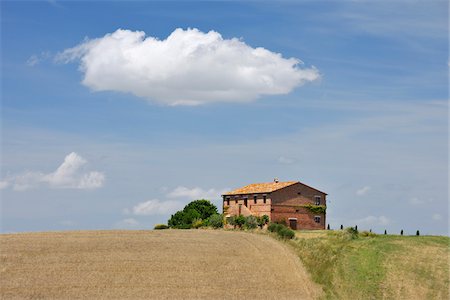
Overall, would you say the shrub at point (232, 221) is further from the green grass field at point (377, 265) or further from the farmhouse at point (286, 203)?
the green grass field at point (377, 265)

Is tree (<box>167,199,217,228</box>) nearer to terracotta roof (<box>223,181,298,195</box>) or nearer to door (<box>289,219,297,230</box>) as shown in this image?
terracotta roof (<box>223,181,298,195</box>)

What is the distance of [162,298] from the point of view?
181 ft

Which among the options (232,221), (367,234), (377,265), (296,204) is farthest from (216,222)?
(377,265)

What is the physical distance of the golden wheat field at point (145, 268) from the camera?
55.7 m

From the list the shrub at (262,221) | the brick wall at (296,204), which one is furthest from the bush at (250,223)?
the brick wall at (296,204)

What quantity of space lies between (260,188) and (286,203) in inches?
231

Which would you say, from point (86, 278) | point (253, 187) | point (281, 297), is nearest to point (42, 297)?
point (86, 278)

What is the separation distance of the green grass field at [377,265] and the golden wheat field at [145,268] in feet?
8.65

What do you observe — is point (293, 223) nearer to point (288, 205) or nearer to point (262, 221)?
point (288, 205)

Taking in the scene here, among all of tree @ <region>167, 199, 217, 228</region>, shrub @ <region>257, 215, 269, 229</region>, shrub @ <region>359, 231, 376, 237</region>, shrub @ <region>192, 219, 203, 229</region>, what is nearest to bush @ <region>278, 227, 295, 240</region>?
shrub @ <region>359, 231, 376, 237</region>

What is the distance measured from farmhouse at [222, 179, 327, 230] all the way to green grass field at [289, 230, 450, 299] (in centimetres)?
2202

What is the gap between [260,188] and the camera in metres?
109

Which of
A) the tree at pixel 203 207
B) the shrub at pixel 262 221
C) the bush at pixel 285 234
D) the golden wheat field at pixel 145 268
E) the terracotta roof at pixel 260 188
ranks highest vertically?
the terracotta roof at pixel 260 188

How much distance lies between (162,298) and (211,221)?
44816mm
